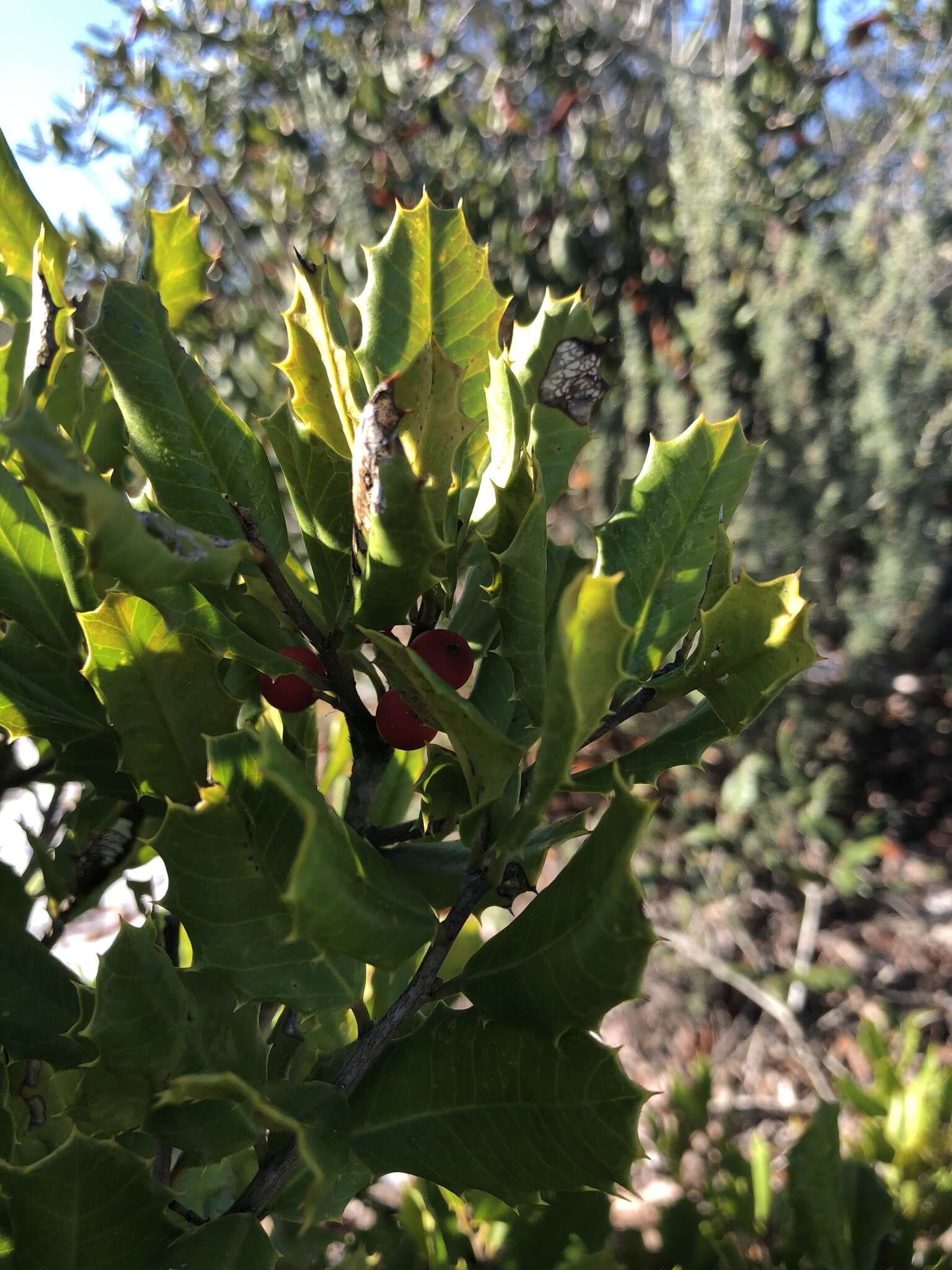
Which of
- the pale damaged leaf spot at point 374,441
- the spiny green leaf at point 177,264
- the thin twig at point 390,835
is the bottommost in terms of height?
the thin twig at point 390,835

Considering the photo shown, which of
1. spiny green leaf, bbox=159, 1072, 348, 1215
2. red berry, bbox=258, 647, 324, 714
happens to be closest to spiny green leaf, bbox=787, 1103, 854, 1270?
spiny green leaf, bbox=159, 1072, 348, 1215

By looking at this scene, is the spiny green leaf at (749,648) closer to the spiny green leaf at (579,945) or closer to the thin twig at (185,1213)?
the spiny green leaf at (579,945)

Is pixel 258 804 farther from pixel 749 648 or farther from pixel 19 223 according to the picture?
pixel 19 223

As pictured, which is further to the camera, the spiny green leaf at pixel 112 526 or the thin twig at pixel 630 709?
the thin twig at pixel 630 709

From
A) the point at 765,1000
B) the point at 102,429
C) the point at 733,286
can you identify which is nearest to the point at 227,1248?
the point at 102,429

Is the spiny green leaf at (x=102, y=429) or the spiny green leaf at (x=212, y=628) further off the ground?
the spiny green leaf at (x=102, y=429)

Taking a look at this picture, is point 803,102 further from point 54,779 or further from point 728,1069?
point 54,779

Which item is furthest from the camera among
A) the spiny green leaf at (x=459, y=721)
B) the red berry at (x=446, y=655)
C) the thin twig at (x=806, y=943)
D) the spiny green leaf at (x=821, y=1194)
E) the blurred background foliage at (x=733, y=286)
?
the blurred background foliage at (x=733, y=286)

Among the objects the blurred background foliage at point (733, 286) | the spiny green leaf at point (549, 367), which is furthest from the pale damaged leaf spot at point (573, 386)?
the blurred background foliage at point (733, 286)
